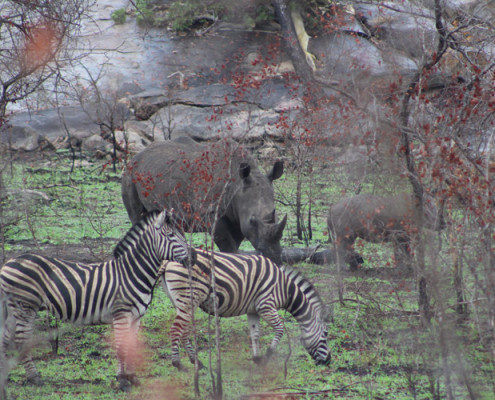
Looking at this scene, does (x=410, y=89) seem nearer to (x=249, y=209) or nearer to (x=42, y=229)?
(x=249, y=209)

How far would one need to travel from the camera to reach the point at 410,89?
260 inches

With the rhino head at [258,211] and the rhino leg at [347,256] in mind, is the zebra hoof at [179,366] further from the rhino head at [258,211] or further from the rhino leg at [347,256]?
the rhino leg at [347,256]

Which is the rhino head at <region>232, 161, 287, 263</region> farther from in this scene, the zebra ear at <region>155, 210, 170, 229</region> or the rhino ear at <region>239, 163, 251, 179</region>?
the zebra ear at <region>155, 210, 170, 229</region>

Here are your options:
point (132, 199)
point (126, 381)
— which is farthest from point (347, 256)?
point (126, 381)

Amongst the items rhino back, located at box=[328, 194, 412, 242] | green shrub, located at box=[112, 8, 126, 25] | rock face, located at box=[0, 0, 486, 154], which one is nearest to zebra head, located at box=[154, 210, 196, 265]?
rhino back, located at box=[328, 194, 412, 242]

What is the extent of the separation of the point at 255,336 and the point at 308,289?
74 centimetres

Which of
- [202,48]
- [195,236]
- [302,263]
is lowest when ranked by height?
[302,263]

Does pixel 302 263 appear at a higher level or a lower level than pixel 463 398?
higher

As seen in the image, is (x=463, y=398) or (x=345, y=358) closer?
(x=463, y=398)

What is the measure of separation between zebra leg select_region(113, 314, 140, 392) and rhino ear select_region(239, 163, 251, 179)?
3.04 metres

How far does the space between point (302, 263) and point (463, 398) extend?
4.93 metres

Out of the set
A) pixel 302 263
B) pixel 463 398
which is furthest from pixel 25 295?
pixel 302 263

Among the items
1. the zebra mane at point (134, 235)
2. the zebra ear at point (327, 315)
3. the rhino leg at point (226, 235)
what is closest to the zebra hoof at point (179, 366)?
the zebra mane at point (134, 235)

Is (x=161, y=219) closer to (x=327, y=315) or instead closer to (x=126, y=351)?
(x=126, y=351)
